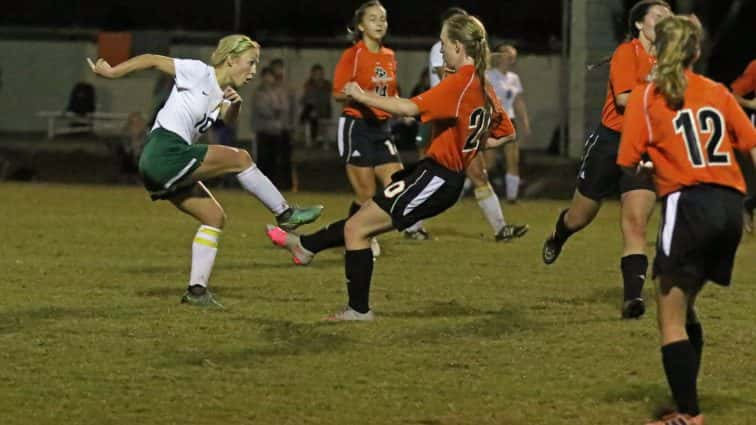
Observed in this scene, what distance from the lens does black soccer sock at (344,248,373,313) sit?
11.0m

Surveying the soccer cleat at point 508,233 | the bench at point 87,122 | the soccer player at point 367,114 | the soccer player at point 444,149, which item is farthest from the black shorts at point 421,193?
the bench at point 87,122

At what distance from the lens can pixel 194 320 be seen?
11.4m

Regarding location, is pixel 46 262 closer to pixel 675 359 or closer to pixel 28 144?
pixel 675 359

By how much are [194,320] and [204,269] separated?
63 centimetres

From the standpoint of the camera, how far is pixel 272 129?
2764 centimetres

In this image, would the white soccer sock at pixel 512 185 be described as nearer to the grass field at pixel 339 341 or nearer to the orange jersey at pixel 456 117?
the grass field at pixel 339 341

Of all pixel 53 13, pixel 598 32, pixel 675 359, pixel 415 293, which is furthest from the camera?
pixel 53 13

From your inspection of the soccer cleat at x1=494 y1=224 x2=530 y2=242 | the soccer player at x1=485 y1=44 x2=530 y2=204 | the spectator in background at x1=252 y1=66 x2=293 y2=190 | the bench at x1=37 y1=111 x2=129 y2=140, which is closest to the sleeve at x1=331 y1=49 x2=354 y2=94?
the soccer cleat at x1=494 y1=224 x2=530 y2=242

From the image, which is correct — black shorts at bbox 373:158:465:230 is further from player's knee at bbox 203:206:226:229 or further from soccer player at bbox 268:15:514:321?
player's knee at bbox 203:206:226:229

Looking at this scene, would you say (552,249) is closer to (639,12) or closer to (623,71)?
(623,71)

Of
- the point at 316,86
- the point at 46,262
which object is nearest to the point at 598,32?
the point at 316,86

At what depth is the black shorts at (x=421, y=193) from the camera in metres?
10.8

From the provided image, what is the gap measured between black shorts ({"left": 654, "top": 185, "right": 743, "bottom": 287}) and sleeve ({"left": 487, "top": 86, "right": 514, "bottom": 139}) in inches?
134

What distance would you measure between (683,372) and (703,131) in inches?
43.5
